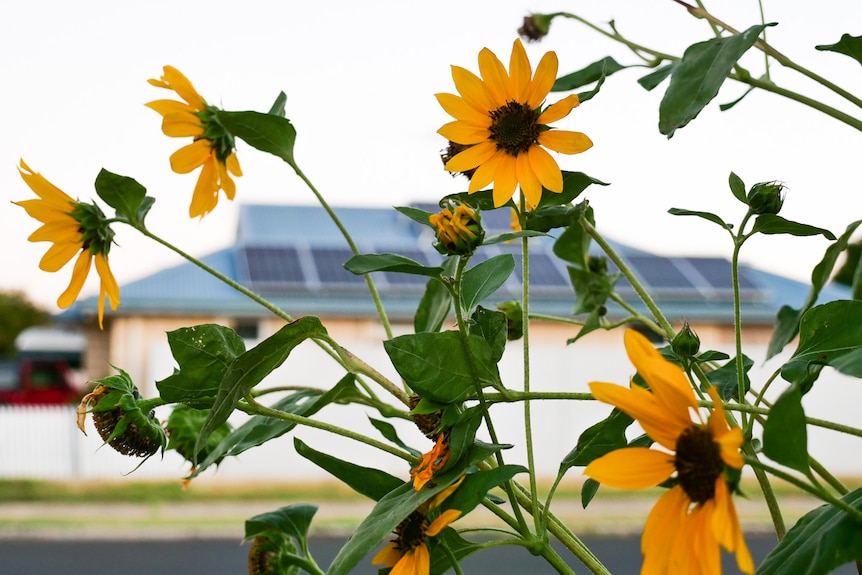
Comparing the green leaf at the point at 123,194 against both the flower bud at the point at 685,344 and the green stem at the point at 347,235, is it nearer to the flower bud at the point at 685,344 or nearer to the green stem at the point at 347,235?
the green stem at the point at 347,235

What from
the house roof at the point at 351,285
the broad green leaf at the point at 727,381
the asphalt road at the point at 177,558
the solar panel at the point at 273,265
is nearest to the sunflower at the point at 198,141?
the broad green leaf at the point at 727,381

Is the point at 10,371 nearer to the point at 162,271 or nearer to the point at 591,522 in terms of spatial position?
the point at 162,271

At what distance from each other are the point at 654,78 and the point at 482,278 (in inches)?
4.8

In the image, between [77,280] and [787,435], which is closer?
[787,435]

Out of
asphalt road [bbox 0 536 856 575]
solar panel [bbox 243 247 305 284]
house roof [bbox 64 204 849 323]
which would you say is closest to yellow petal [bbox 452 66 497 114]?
asphalt road [bbox 0 536 856 575]

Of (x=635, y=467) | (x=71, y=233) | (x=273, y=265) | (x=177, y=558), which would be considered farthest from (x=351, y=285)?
(x=635, y=467)

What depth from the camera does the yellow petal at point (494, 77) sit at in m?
0.31

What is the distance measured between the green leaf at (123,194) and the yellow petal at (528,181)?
0.53ft

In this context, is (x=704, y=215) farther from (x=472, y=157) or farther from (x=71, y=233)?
(x=71, y=233)

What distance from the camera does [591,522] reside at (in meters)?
4.89

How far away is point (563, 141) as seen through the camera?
1.04ft

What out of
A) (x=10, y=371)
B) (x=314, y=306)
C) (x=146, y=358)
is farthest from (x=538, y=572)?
(x=10, y=371)

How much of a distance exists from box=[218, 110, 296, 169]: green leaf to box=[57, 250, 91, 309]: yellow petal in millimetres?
90

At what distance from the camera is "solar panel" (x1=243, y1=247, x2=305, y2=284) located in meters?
5.77
